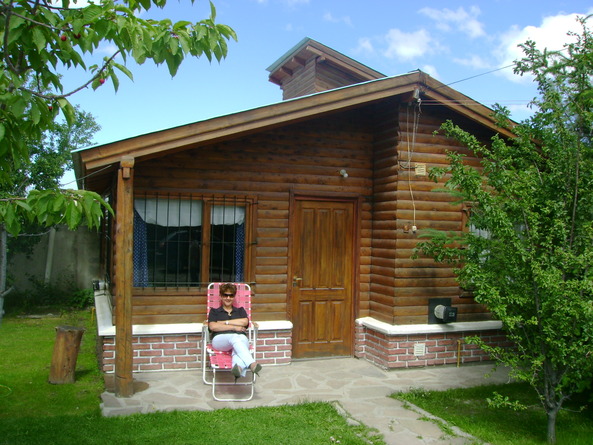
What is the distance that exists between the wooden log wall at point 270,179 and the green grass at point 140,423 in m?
1.33

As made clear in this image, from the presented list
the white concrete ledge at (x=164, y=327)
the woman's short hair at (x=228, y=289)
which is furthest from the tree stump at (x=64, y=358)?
the woman's short hair at (x=228, y=289)

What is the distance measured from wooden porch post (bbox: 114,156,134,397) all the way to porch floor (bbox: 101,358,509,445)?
240mm

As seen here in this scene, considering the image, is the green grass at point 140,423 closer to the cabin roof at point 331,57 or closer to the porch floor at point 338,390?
the porch floor at point 338,390

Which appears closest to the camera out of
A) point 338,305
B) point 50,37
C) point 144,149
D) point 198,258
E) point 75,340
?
point 50,37

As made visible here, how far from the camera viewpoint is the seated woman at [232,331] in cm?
559

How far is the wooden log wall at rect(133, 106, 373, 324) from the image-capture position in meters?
6.60

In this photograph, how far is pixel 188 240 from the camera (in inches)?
265

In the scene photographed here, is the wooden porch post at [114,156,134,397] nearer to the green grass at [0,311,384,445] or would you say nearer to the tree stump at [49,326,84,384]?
the green grass at [0,311,384,445]

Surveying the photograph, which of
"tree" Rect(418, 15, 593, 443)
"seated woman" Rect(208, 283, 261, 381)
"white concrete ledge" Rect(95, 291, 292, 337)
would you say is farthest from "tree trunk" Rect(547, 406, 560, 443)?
"white concrete ledge" Rect(95, 291, 292, 337)

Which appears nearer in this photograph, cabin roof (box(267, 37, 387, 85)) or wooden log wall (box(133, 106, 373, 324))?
wooden log wall (box(133, 106, 373, 324))

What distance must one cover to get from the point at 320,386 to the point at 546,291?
2.75 m

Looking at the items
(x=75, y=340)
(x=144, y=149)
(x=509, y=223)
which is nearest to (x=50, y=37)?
(x=144, y=149)

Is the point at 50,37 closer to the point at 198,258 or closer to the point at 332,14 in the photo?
the point at 198,258

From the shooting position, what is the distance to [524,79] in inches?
196
